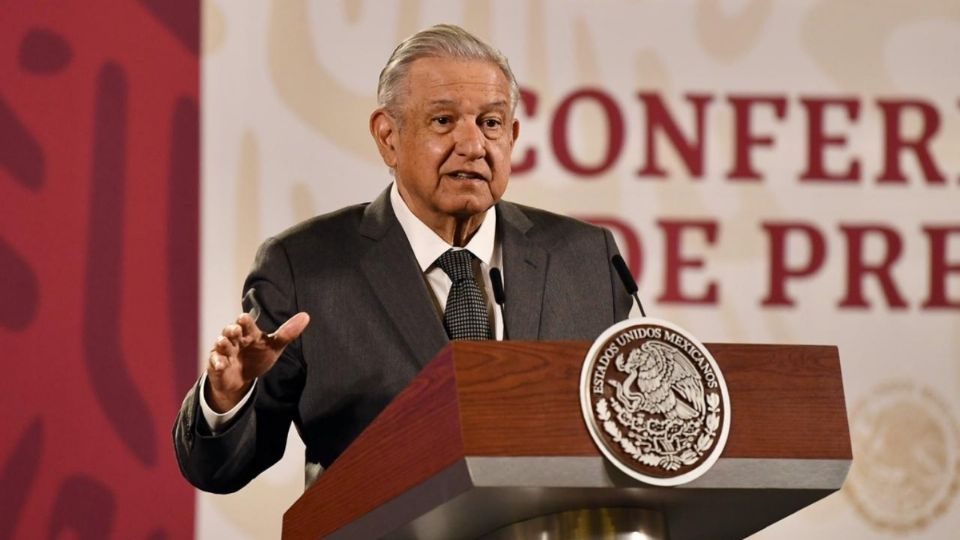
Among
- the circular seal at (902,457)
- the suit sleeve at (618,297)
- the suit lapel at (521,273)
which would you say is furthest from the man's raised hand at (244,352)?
the circular seal at (902,457)

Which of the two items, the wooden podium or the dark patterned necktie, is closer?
the wooden podium

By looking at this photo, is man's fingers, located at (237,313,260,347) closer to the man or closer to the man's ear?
the man

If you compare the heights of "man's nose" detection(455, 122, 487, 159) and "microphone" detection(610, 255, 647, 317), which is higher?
"man's nose" detection(455, 122, 487, 159)

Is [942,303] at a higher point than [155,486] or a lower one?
higher

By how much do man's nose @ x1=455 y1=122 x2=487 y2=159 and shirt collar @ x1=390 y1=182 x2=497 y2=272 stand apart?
0.48 feet

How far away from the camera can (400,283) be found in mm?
2205

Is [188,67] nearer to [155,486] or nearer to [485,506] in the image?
[155,486]

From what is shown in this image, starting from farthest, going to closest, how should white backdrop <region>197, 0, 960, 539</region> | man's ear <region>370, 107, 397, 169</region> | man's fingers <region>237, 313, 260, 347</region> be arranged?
white backdrop <region>197, 0, 960, 539</region> < man's ear <region>370, 107, 397, 169</region> < man's fingers <region>237, 313, 260, 347</region>

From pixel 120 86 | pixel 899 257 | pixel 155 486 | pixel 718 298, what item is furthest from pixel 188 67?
pixel 899 257

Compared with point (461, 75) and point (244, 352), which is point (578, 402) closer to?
A: point (244, 352)

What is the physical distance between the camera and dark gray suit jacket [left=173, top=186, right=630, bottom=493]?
6.97 ft

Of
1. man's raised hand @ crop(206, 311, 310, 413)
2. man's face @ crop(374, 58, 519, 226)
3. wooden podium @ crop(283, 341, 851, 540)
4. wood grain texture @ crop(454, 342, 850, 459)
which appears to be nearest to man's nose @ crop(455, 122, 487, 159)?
man's face @ crop(374, 58, 519, 226)

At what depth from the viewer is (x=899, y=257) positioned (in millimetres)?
3684

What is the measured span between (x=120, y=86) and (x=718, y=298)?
58.8 inches
